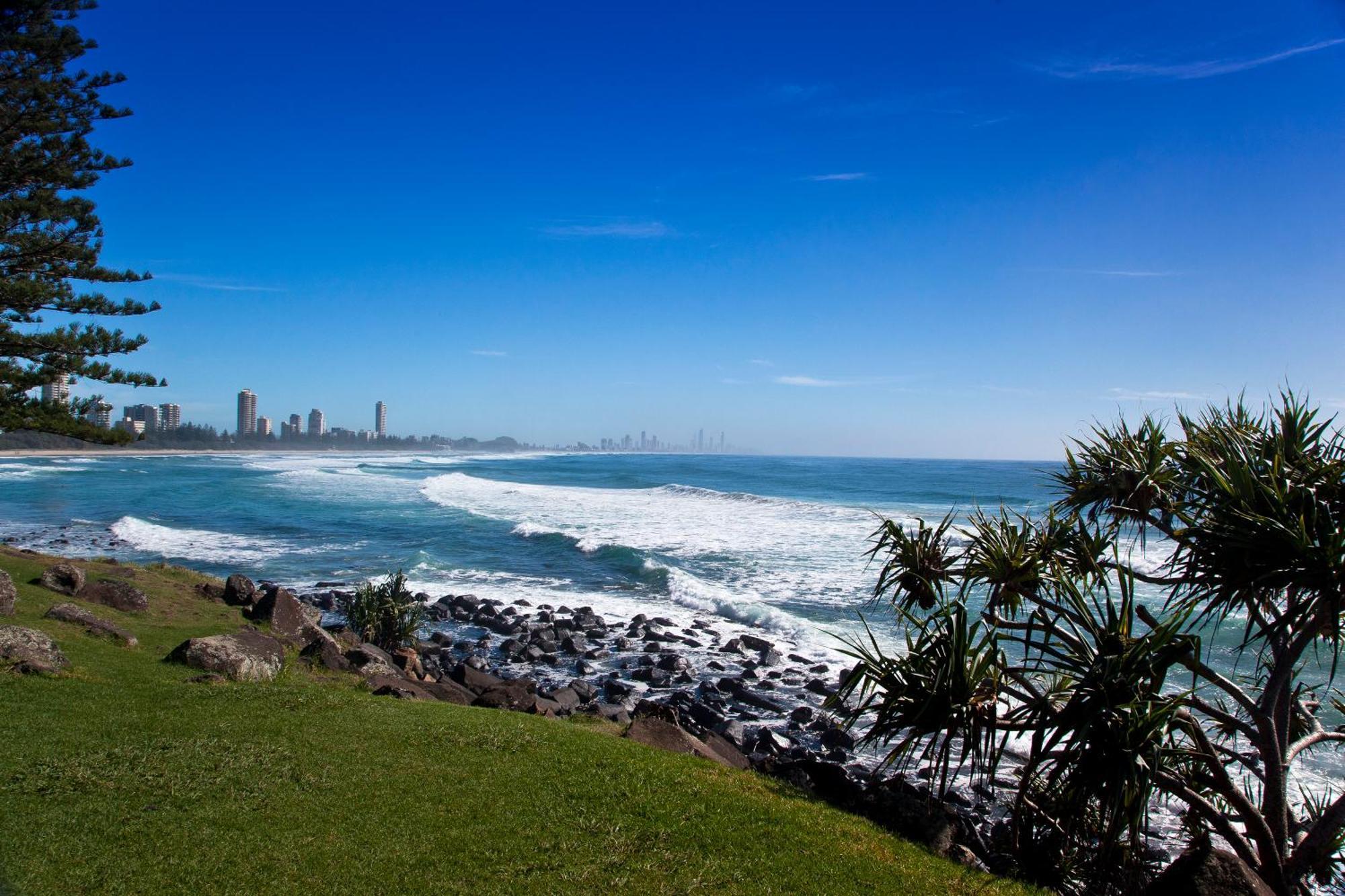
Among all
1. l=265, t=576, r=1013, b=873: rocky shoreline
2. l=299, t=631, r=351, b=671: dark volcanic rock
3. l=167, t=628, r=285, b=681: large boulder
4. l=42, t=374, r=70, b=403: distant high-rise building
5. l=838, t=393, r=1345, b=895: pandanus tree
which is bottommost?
l=265, t=576, r=1013, b=873: rocky shoreline

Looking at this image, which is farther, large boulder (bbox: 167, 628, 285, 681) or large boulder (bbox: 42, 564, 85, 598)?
large boulder (bbox: 42, 564, 85, 598)

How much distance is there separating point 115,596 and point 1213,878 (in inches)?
749

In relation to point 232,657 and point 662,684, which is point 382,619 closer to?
point 232,657

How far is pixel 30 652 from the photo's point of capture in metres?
10.2

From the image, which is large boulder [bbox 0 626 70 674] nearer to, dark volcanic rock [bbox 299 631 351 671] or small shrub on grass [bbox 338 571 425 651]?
dark volcanic rock [bbox 299 631 351 671]

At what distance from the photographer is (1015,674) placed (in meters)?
7.11

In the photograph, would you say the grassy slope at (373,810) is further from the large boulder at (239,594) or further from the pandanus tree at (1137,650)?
the large boulder at (239,594)

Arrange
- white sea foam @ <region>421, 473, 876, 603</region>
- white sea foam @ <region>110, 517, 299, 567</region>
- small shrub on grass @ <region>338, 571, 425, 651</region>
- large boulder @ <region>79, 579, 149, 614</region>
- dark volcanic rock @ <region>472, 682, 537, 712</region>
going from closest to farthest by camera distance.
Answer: dark volcanic rock @ <region>472, 682, 537, 712</region>, large boulder @ <region>79, 579, 149, 614</region>, small shrub on grass @ <region>338, 571, 425, 651</region>, white sea foam @ <region>421, 473, 876, 603</region>, white sea foam @ <region>110, 517, 299, 567</region>

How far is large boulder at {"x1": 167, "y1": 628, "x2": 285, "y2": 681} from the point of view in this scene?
11438mm

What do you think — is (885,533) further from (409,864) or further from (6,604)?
(6,604)

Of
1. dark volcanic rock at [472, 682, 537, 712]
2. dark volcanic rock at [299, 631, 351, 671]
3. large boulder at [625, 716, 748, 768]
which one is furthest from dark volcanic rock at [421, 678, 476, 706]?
large boulder at [625, 716, 748, 768]

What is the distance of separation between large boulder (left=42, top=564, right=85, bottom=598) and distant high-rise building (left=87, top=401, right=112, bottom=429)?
492cm

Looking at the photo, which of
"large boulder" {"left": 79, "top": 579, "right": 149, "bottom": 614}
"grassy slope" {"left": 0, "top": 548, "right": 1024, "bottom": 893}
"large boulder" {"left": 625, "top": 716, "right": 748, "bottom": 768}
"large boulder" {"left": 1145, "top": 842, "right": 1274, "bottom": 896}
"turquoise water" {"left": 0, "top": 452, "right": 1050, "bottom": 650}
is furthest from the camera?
"turquoise water" {"left": 0, "top": 452, "right": 1050, "bottom": 650}

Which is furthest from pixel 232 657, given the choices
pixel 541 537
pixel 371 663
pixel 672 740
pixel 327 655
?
pixel 541 537
